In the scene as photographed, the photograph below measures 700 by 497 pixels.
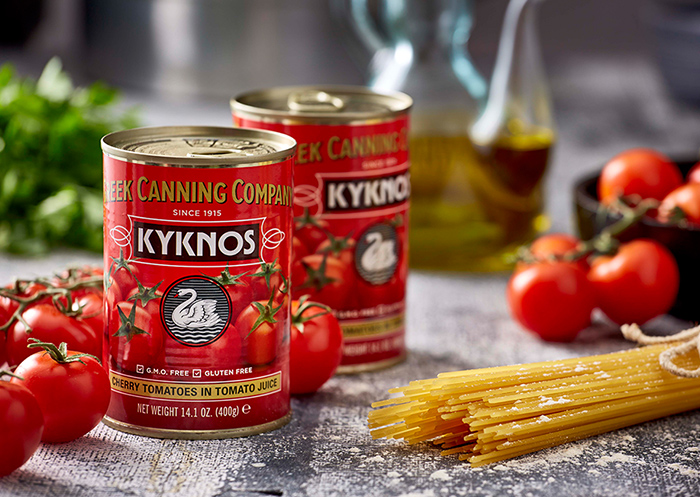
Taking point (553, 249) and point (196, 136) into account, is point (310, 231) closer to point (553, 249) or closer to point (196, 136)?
point (196, 136)

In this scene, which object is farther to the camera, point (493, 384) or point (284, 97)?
point (284, 97)

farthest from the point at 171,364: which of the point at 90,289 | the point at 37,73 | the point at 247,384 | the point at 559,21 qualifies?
the point at 559,21

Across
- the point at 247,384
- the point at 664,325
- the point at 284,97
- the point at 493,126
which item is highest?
the point at 284,97

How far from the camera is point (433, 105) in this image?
6.24 feet

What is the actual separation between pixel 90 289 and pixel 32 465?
1.11 ft

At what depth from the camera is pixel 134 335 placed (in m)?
1.11

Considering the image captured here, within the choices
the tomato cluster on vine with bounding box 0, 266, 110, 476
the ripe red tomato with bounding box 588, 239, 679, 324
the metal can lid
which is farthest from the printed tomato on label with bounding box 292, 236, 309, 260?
the ripe red tomato with bounding box 588, 239, 679, 324

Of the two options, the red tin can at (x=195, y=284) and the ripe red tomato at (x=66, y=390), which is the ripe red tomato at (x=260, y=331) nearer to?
the red tin can at (x=195, y=284)

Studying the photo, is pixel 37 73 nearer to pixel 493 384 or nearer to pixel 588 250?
pixel 588 250

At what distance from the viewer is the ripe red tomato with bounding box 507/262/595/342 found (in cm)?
151

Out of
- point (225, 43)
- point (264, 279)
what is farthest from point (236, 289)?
point (225, 43)

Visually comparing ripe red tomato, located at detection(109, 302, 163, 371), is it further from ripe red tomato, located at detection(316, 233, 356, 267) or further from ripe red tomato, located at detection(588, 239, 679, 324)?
ripe red tomato, located at detection(588, 239, 679, 324)

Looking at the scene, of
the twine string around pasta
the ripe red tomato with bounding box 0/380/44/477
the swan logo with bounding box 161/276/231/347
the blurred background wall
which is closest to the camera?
the ripe red tomato with bounding box 0/380/44/477

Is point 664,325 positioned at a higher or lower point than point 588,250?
lower
